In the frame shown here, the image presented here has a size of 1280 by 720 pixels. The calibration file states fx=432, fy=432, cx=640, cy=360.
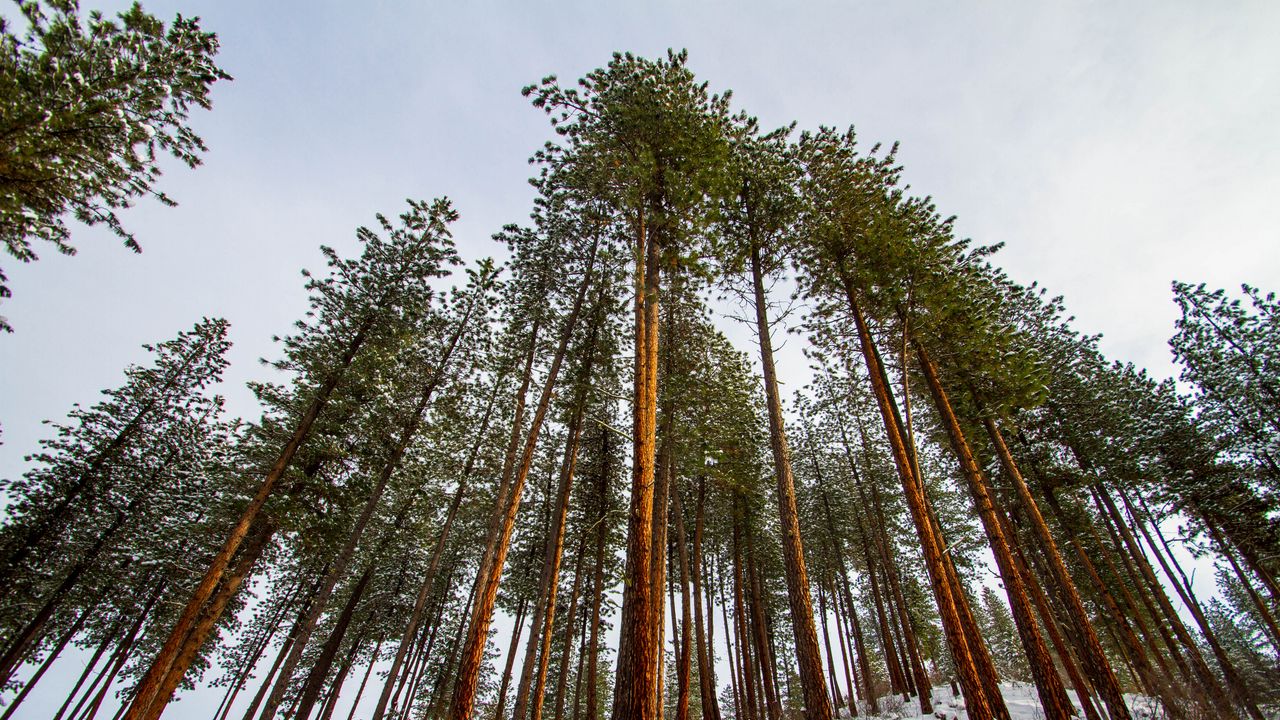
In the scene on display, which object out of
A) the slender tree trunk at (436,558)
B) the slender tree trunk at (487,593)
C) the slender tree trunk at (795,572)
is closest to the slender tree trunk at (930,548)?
the slender tree trunk at (795,572)

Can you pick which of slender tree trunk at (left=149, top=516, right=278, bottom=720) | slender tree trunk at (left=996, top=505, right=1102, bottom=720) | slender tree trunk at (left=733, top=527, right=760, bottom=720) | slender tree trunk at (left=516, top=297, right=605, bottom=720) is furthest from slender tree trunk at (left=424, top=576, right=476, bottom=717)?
slender tree trunk at (left=996, top=505, right=1102, bottom=720)

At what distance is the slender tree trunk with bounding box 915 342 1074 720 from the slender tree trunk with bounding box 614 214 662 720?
801 centimetres

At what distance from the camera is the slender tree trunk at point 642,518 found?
6.10 m

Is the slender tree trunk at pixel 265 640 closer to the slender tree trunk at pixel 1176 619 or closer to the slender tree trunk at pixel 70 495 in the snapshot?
the slender tree trunk at pixel 70 495

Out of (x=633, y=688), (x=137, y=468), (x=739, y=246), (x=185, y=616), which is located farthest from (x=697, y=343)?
(x=137, y=468)

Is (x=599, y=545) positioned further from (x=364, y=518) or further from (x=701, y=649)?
(x=364, y=518)

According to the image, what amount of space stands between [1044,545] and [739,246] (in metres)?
11.7

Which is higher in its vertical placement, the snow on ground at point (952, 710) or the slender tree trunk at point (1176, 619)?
the slender tree trunk at point (1176, 619)

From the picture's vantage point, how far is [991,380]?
42.9 ft

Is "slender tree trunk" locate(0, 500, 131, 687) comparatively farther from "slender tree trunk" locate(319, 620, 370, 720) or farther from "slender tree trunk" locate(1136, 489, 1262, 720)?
"slender tree trunk" locate(1136, 489, 1262, 720)

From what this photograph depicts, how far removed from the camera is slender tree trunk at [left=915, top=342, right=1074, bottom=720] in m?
8.59

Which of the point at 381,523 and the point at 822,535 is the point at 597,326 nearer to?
the point at 381,523

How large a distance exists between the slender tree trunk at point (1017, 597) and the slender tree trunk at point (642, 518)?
8009 mm

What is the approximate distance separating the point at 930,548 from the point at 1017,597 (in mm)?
3549
